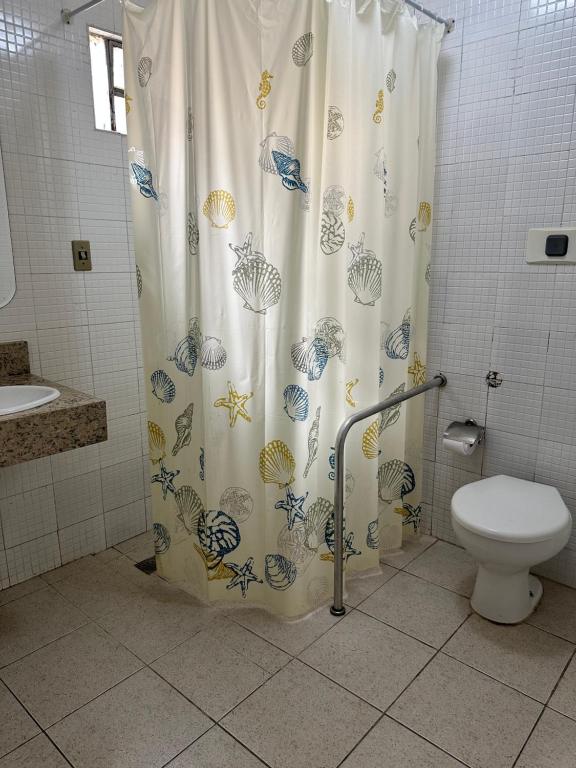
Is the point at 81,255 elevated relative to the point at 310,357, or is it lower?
elevated

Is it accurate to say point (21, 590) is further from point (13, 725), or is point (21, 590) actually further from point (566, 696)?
point (566, 696)

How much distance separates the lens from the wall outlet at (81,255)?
2.13 m

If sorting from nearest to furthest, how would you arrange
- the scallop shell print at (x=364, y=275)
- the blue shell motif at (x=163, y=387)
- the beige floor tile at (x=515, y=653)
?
the beige floor tile at (x=515, y=653)
the scallop shell print at (x=364, y=275)
the blue shell motif at (x=163, y=387)

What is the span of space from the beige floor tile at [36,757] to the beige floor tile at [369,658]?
0.74 meters

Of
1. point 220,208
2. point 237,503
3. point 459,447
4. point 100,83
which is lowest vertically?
point 237,503

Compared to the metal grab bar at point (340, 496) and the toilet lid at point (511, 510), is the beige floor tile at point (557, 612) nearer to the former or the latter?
the toilet lid at point (511, 510)

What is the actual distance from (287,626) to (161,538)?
23.9 inches

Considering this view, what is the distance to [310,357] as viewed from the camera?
1764 millimetres

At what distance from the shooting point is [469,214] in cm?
215

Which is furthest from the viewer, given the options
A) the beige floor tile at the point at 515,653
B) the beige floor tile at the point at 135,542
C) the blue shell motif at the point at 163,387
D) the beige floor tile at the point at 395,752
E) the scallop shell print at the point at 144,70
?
the beige floor tile at the point at 135,542

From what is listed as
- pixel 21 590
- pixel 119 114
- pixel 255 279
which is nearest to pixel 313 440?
pixel 255 279

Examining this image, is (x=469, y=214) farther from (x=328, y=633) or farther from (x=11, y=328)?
(x=11, y=328)

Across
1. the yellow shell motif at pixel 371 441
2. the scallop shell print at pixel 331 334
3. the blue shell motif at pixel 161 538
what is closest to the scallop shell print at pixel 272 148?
the scallop shell print at pixel 331 334

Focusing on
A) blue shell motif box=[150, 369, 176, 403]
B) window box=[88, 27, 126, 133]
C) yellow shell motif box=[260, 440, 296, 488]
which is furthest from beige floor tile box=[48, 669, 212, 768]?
window box=[88, 27, 126, 133]
